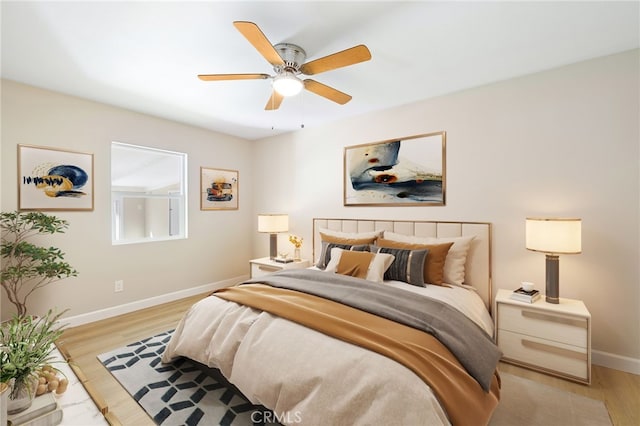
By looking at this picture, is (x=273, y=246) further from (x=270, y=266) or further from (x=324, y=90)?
(x=324, y=90)

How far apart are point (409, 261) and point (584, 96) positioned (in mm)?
2015

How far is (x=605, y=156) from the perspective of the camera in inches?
93.5

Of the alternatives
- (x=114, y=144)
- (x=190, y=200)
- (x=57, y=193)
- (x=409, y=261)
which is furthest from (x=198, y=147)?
(x=409, y=261)

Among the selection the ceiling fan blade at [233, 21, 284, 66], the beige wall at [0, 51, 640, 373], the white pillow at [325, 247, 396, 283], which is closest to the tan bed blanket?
the white pillow at [325, 247, 396, 283]

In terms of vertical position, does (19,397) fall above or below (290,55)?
below

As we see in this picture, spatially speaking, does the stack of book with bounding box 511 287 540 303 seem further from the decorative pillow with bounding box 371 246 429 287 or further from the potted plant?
the potted plant

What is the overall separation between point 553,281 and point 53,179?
477cm

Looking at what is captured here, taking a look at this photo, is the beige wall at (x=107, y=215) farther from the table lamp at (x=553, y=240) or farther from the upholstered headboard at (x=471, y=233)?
the table lamp at (x=553, y=240)

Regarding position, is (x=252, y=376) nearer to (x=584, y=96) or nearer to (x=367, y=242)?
(x=367, y=242)

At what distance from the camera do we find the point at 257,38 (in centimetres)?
169

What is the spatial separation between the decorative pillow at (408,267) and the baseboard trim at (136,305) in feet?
9.51

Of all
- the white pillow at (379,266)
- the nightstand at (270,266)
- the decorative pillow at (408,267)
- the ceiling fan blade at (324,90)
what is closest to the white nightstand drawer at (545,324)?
the decorative pillow at (408,267)

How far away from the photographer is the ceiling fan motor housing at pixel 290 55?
2.15m

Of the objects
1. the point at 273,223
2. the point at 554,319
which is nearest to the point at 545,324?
the point at 554,319
